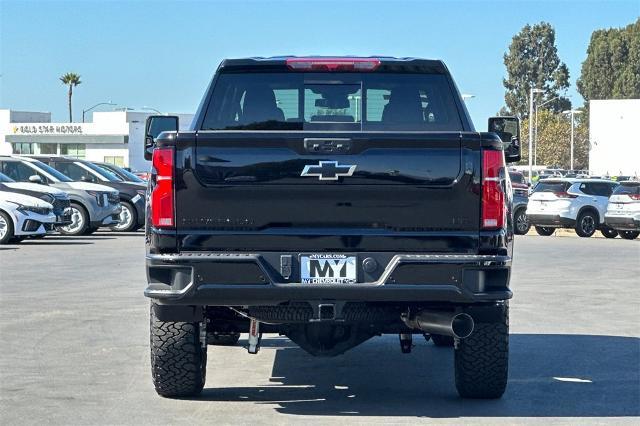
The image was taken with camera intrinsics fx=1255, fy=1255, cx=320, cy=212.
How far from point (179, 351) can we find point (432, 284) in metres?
1.71

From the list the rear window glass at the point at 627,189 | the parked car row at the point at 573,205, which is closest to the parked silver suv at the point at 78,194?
the parked car row at the point at 573,205

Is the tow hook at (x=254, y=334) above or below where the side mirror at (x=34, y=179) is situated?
below

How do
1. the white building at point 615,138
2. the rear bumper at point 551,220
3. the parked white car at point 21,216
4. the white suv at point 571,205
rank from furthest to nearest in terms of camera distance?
the white building at point 615,138 → the white suv at point 571,205 → the rear bumper at point 551,220 → the parked white car at point 21,216

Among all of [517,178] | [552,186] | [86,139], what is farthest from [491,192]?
[86,139]

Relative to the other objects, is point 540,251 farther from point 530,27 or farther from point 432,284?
point 530,27

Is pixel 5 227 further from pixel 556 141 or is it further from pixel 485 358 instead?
pixel 556 141

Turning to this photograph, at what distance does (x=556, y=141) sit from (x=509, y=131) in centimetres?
12480

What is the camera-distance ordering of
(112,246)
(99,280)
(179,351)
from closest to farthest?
(179,351) < (99,280) < (112,246)

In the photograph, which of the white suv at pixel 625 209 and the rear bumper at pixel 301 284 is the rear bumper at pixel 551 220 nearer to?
the white suv at pixel 625 209

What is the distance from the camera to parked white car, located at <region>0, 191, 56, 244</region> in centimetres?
2408

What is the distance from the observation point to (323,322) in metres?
7.29

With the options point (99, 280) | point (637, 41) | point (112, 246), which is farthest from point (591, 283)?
point (637, 41)

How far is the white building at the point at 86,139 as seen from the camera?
104625 millimetres

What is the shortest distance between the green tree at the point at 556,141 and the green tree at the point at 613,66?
4409 millimetres
